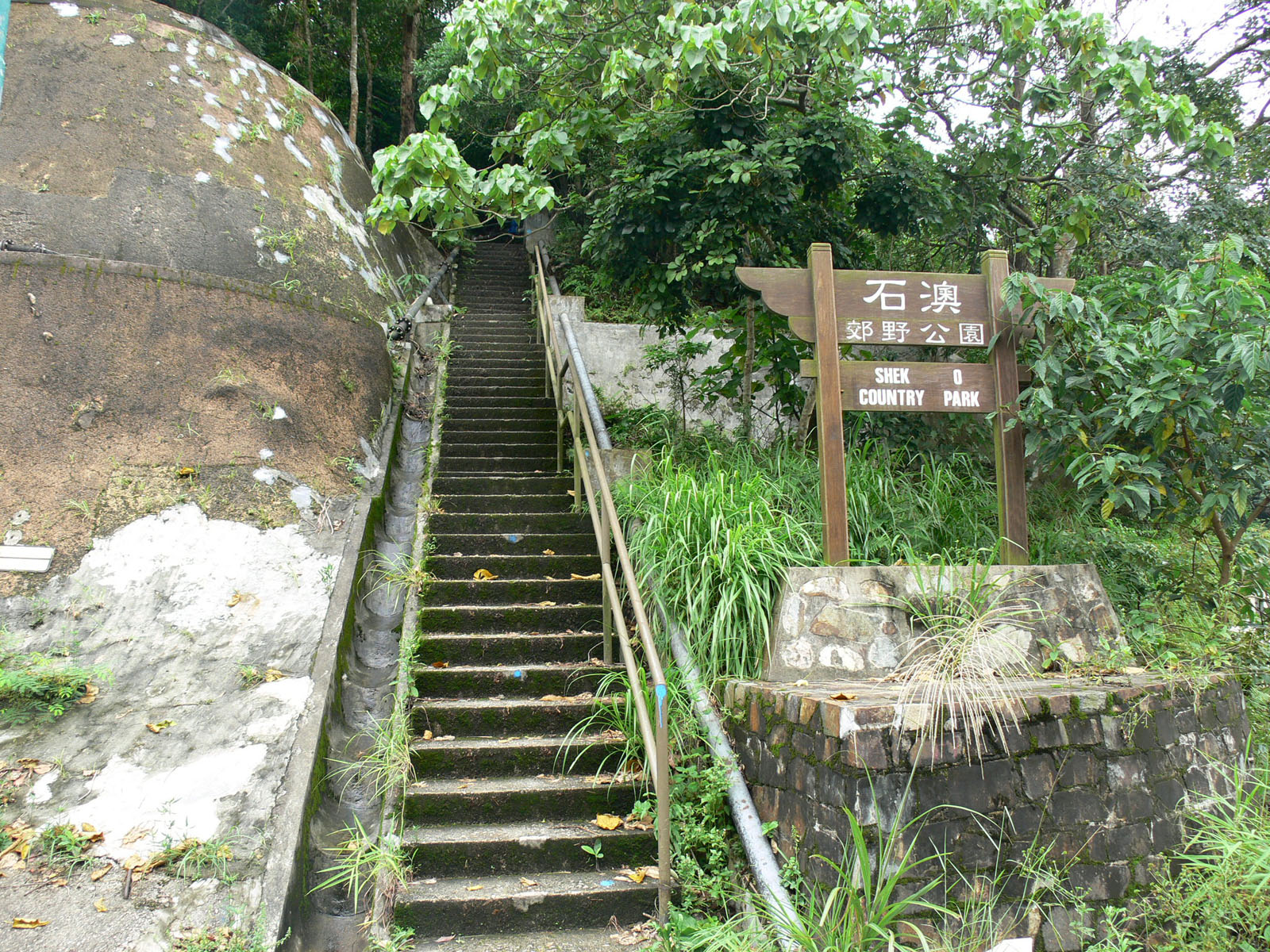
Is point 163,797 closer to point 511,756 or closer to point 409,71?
point 511,756

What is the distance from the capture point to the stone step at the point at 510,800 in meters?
3.81

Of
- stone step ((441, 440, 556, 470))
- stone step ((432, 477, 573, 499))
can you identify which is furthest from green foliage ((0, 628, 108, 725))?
stone step ((441, 440, 556, 470))

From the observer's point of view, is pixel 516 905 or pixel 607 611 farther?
pixel 607 611

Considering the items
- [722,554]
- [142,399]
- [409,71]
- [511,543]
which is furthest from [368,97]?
[722,554]

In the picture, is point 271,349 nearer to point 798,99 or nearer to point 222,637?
point 222,637

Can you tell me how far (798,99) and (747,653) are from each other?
5.00 meters

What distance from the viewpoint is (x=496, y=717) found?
4.32 metres

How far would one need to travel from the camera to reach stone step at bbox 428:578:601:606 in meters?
5.21

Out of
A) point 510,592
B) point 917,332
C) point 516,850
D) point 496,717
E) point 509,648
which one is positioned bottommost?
point 516,850

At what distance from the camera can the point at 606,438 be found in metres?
5.79

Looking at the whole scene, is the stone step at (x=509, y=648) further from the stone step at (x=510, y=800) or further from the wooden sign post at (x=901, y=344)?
the wooden sign post at (x=901, y=344)

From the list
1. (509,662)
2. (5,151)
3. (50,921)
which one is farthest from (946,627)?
(5,151)

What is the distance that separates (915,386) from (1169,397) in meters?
1.15

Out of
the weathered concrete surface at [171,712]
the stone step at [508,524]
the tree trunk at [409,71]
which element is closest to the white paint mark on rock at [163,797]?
the weathered concrete surface at [171,712]
